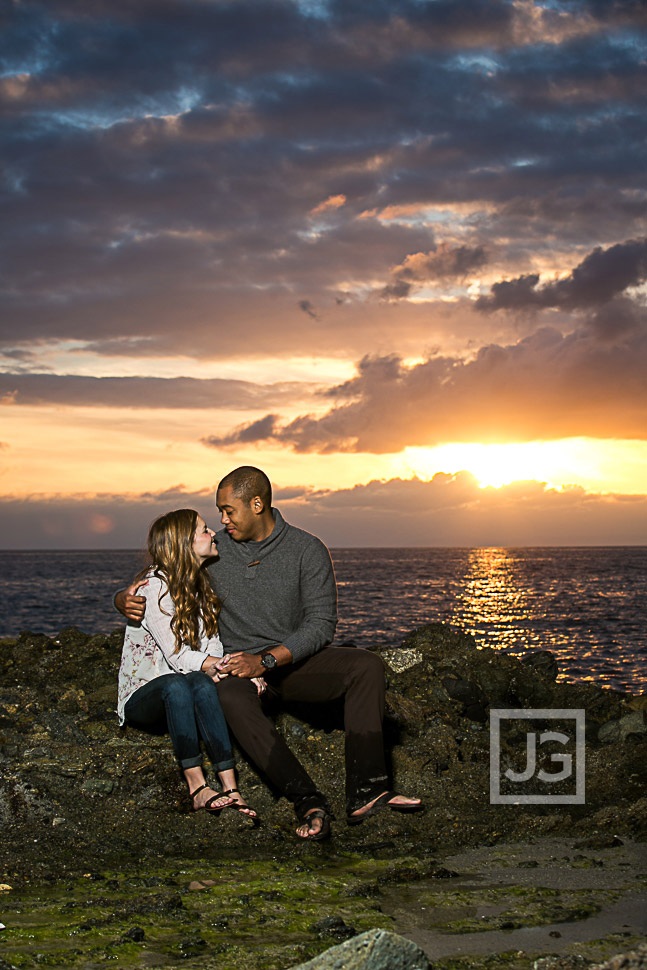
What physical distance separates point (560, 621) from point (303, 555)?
29225mm

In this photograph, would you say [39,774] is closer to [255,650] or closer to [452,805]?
[255,650]

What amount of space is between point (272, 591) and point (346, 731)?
3.58ft

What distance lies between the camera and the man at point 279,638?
583 centimetres

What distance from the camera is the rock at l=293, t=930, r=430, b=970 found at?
325 centimetres

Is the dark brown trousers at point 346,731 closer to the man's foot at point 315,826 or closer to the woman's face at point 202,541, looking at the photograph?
the man's foot at point 315,826

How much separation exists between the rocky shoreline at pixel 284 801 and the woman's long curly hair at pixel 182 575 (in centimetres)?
108

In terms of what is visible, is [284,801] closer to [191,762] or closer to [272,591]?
[191,762]

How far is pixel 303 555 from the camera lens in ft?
20.7

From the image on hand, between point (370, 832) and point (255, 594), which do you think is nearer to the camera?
point (370, 832)

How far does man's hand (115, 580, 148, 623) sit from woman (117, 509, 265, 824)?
43mm

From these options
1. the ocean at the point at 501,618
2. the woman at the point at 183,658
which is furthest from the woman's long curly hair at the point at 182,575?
the ocean at the point at 501,618

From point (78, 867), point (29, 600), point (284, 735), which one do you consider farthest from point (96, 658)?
point (29, 600)

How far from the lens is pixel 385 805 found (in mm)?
5816

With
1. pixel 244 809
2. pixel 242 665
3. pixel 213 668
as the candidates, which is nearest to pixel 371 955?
pixel 244 809
